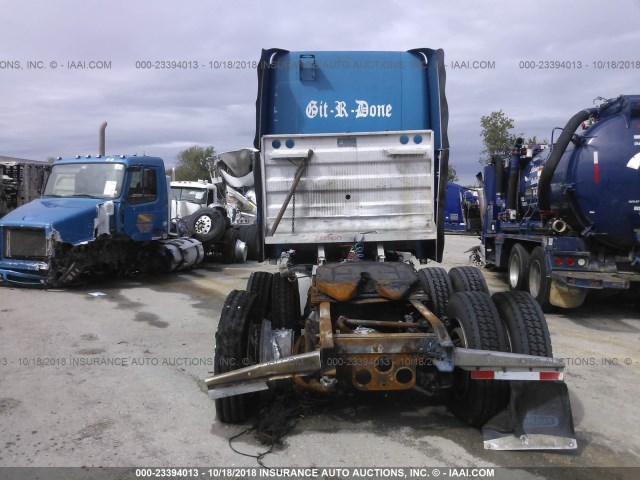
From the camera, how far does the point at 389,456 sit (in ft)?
12.6

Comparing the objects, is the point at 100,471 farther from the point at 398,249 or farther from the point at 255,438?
the point at 398,249

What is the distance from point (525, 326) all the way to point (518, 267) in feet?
22.7

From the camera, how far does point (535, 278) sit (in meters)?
9.78

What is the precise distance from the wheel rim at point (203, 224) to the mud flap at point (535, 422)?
11985 millimetres

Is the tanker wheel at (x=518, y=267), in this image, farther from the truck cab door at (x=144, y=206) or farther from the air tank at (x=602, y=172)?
the truck cab door at (x=144, y=206)

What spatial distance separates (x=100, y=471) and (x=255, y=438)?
109 cm

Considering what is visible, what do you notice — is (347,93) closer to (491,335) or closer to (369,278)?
(369,278)

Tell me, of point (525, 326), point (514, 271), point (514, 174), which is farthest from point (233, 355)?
point (514, 174)

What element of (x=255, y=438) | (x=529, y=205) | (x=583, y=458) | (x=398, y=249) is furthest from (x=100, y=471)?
(x=529, y=205)

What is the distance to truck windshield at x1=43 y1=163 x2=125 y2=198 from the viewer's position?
11.3 metres

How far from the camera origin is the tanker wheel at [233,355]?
4.33 m

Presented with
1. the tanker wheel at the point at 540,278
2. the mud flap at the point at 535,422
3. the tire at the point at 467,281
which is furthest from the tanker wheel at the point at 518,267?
the mud flap at the point at 535,422

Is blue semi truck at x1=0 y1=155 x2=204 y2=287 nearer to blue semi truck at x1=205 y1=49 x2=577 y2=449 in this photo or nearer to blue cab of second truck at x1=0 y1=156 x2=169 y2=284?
blue cab of second truck at x1=0 y1=156 x2=169 y2=284

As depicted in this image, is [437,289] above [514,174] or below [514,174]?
below
